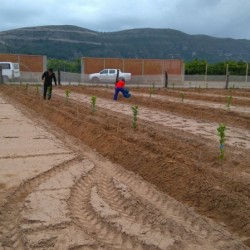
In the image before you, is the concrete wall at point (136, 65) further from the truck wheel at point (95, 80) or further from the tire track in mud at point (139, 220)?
the tire track in mud at point (139, 220)

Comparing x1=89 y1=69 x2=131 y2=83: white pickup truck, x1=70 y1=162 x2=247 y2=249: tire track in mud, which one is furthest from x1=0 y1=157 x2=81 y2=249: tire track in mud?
x1=89 y1=69 x2=131 y2=83: white pickup truck

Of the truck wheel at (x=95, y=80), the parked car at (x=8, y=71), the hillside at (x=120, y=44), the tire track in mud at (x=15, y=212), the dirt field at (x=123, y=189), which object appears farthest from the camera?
the hillside at (x=120, y=44)

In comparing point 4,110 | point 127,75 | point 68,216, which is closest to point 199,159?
point 68,216

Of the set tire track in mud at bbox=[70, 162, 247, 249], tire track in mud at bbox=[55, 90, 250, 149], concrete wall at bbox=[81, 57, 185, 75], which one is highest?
concrete wall at bbox=[81, 57, 185, 75]

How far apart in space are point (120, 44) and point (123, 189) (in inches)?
4076

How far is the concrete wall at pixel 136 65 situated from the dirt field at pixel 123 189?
98.1 feet

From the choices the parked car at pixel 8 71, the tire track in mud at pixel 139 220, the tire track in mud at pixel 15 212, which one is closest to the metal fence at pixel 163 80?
the parked car at pixel 8 71

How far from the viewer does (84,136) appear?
27.8 ft

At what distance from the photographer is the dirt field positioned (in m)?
3.69

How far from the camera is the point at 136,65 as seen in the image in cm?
4009

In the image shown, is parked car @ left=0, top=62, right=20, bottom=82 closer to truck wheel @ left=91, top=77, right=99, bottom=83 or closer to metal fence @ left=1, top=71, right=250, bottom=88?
metal fence @ left=1, top=71, right=250, bottom=88

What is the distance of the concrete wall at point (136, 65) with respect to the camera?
38.4 meters

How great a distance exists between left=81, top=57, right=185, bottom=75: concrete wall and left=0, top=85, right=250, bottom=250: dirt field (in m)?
29.9

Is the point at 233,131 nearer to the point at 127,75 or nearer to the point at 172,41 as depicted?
the point at 127,75
